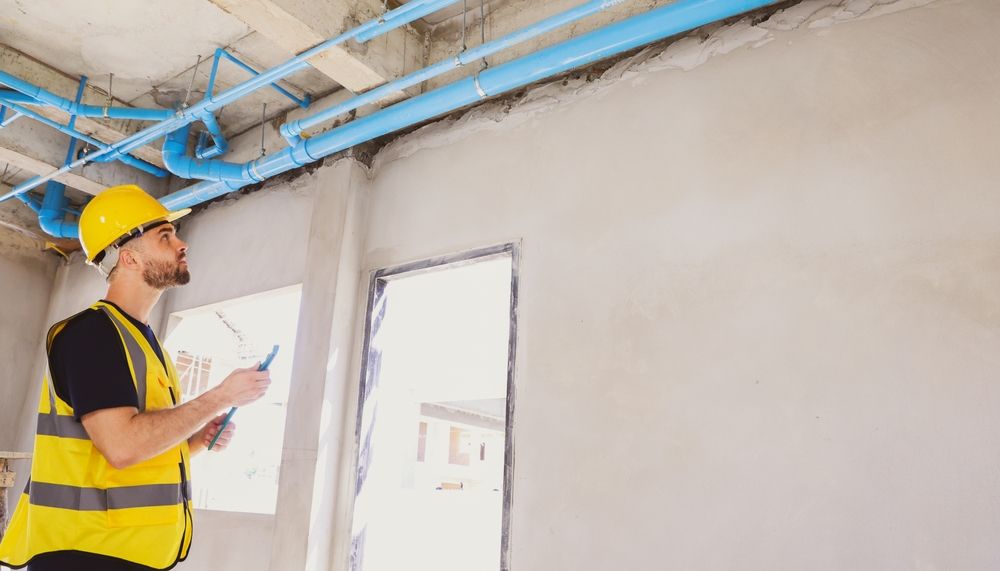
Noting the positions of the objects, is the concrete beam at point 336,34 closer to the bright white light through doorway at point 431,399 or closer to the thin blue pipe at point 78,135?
the bright white light through doorway at point 431,399

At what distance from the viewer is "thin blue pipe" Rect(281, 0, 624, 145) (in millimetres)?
2070

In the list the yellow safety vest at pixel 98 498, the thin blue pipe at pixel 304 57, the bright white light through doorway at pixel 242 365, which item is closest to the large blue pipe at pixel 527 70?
the thin blue pipe at pixel 304 57

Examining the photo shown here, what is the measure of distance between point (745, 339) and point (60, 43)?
140 inches

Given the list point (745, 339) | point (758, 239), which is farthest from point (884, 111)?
point (745, 339)

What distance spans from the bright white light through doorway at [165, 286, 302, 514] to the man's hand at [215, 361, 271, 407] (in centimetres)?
196

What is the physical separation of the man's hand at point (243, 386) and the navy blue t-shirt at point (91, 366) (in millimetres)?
202

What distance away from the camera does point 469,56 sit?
2.29 meters

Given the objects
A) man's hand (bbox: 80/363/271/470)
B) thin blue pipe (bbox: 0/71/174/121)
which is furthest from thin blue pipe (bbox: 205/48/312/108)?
man's hand (bbox: 80/363/271/470)

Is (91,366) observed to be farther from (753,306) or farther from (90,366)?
(753,306)

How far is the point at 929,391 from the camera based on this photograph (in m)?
1.68

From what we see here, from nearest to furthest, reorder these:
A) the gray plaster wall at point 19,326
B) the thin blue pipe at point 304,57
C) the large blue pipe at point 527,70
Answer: the large blue pipe at point 527,70 → the thin blue pipe at point 304,57 → the gray plaster wall at point 19,326

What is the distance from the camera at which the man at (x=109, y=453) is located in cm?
142

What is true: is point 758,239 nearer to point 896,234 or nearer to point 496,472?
point 896,234

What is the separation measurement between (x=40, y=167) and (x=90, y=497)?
3.21m
